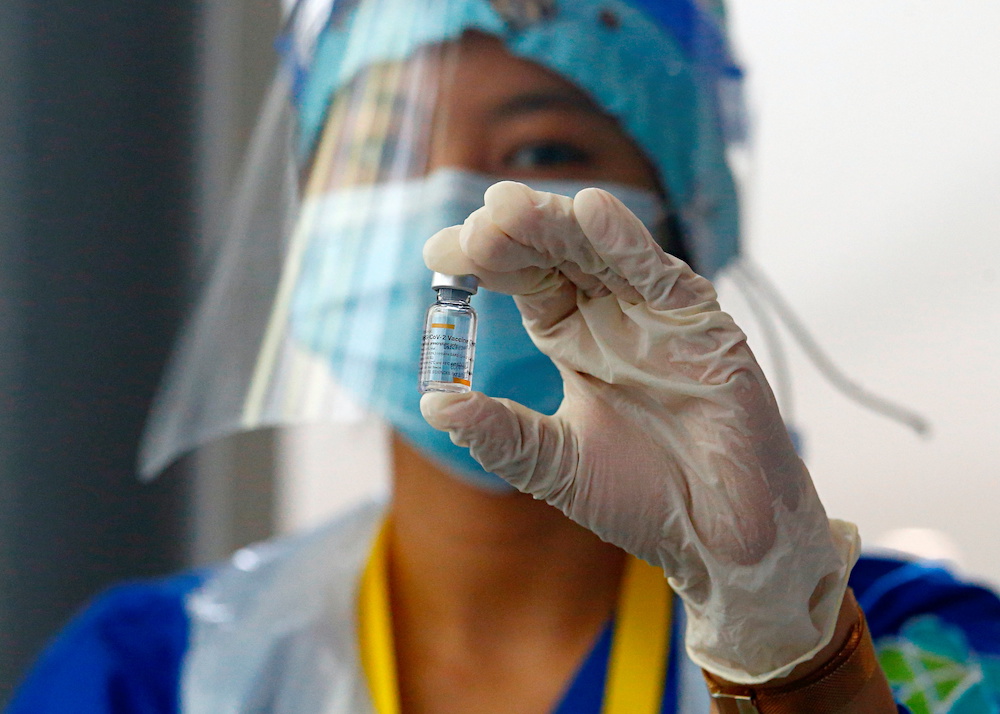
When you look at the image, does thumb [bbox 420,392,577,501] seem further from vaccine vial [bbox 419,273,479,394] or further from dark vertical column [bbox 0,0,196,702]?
dark vertical column [bbox 0,0,196,702]

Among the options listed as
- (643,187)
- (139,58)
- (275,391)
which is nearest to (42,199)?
(139,58)

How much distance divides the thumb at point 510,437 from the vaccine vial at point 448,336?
3 cm

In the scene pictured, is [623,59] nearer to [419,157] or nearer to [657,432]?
[419,157]

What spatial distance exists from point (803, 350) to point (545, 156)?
1.66 feet

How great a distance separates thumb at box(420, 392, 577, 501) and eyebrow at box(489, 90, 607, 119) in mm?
368

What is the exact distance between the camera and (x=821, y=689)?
1.46 feet

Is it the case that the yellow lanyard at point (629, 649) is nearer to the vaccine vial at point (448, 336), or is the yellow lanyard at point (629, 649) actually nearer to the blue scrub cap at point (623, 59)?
the blue scrub cap at point (623, 59)

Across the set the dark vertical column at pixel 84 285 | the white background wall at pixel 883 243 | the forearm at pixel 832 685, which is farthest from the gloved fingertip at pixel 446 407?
the dark vertical column at pixel 84 285

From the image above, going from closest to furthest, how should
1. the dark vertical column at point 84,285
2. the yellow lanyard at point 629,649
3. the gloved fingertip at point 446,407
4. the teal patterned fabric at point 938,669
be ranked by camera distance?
the gloved fingertip at point 446,407 < the teal patterned fabric at point 938,669 < the yellow lanyard at point 629,649 < the dark vertical column at point 84,285

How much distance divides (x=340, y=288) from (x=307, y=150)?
170 millimetres

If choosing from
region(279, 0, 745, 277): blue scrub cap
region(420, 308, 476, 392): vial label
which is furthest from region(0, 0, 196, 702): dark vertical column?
region(420, 308, 476, 392): vial label

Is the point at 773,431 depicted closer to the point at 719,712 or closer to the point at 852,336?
the point at 719,712

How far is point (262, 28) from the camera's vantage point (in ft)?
5.19

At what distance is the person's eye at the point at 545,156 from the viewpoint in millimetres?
698
